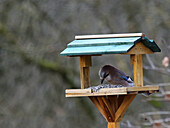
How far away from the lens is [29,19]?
10727 mm

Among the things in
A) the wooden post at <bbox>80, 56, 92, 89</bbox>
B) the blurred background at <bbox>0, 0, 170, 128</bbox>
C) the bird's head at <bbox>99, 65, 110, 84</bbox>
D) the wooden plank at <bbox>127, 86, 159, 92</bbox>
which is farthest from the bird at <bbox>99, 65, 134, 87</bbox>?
the blurred background at <bbox>0, 0, 170, 128</bbox>

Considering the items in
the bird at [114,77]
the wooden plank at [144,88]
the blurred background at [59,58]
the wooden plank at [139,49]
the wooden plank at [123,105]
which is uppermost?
the blurred background at [59,58]

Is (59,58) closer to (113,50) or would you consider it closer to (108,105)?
(108,105)

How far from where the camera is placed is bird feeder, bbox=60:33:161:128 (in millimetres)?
5141

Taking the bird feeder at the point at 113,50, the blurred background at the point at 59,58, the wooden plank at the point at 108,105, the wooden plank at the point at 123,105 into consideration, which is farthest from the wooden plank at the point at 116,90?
the blurred background at the point at 59,58

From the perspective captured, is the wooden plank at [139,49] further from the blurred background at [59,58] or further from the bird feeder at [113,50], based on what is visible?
the blurred background at [59,58]

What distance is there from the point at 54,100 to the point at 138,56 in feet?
20.3

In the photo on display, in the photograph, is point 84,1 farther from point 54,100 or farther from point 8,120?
point 8,120

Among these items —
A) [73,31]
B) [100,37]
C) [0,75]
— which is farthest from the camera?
[0,75]

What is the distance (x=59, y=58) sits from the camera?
11.1 metres

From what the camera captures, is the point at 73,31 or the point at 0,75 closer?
the point at 73,31

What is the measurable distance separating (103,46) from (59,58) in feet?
19.4

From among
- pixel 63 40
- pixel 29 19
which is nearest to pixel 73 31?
pixel 63 40

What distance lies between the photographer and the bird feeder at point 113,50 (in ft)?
16.9
